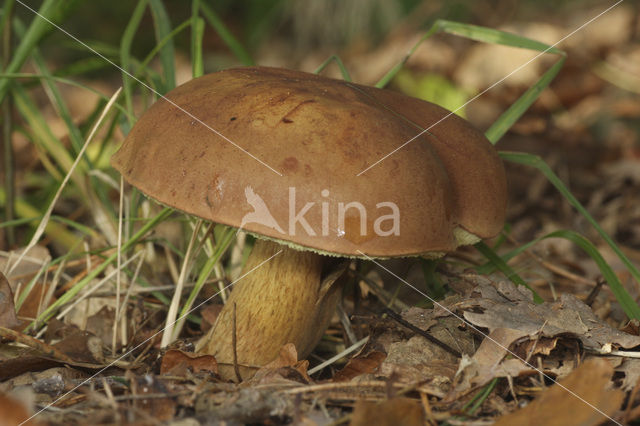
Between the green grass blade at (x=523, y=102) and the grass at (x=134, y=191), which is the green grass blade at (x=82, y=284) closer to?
the grass at (x=134, y=191)

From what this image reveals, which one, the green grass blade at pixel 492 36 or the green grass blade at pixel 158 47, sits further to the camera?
the green grass blade at pixel 158 47

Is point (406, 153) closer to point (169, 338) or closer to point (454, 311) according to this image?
point (454, 311)

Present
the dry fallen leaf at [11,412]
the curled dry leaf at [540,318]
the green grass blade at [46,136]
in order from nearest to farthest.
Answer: the dry fallen leaf at [11,412]
the curled dry leaf at [540,318]
the green grass blade at [46,136]

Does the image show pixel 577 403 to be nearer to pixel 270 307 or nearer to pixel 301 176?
pixel 301 176

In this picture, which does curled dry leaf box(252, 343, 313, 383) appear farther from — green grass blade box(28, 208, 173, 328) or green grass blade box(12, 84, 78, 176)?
green grass blade box(12, 84, 78, 176)

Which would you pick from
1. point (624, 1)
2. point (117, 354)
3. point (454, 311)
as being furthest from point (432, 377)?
point (624, 1)

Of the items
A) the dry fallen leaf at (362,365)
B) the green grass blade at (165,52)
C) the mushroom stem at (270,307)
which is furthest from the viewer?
the green grass blade at (165,52)

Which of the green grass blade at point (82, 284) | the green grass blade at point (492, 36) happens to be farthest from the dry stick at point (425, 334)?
the green grass blade at point (492, 36)

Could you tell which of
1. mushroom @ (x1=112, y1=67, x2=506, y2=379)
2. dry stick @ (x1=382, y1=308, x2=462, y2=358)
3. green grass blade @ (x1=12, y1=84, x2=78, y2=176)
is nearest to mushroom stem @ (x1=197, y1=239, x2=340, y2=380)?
mushroom @ (x1=112, y1=67, x2=506, y2=379)

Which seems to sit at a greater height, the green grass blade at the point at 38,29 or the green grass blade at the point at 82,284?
the green grass blade at the point at 38,29

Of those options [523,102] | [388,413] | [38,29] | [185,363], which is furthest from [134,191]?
[523,102]
